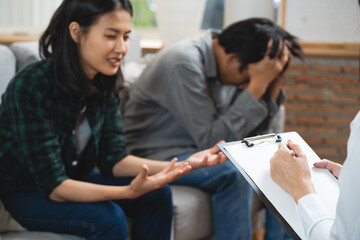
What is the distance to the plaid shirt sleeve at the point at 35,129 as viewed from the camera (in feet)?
3.44

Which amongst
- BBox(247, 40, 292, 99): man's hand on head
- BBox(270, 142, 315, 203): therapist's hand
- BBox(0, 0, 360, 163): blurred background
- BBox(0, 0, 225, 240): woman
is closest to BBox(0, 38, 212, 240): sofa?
BBox(0, 0, 225, 240): woman

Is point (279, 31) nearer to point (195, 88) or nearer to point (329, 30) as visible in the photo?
point (195, 88)

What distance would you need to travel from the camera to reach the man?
1433 millimetres

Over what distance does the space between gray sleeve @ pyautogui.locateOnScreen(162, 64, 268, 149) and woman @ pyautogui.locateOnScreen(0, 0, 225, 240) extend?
250 millimetres

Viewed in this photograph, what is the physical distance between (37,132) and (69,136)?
0.37 feet

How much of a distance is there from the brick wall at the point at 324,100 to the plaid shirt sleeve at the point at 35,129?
5.55ft

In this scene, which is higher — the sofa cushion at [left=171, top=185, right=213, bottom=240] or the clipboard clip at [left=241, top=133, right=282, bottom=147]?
the clipboard clip at [left=241, top=133, right=282, bottom=147]

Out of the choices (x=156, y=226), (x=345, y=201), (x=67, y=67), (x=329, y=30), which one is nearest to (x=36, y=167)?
(x=67, y=67)

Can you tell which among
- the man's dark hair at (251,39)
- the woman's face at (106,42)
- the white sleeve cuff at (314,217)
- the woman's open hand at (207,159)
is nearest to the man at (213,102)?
the man's dark hair at (251,39)

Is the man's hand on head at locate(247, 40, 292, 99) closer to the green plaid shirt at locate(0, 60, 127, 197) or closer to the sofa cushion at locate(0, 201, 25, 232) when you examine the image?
the green plaid shirt at locate(0, 60, 127, 197)

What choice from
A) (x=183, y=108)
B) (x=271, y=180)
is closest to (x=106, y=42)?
(x=183, y=108)

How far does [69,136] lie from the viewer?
1154 millimetres

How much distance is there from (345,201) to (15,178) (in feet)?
2.79

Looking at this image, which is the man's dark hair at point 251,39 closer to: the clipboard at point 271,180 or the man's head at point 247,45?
the man's head at point 247,45
